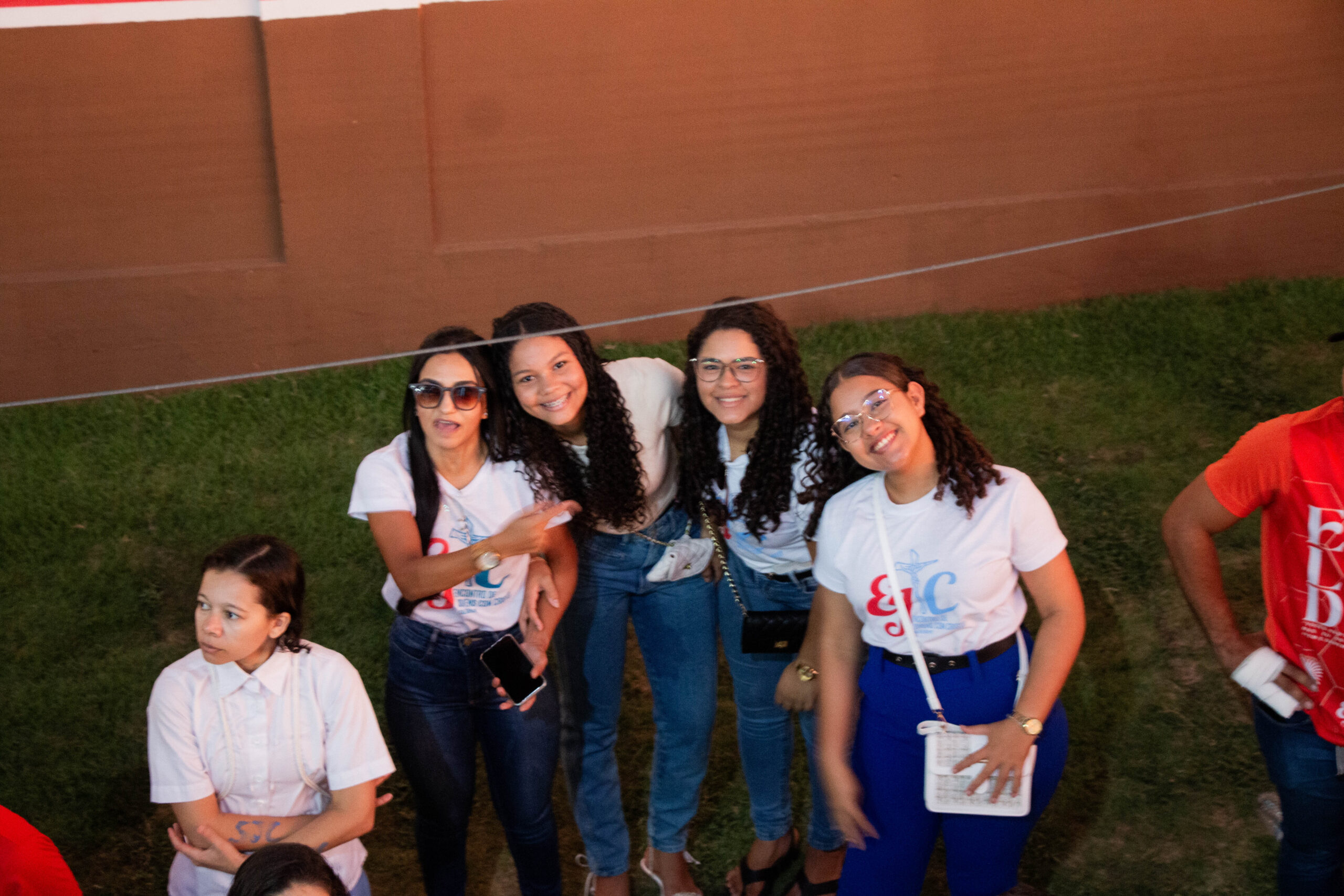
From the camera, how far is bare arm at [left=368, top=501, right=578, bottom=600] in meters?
2.84

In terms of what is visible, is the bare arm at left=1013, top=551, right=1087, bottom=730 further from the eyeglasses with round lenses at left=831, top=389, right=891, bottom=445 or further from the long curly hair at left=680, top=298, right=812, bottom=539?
the long curly hair at left=680, top=298, right=812, bottom=539

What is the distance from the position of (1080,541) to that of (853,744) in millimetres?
2282

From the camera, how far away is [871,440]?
2.57 m

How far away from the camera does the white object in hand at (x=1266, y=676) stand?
8.62 feet

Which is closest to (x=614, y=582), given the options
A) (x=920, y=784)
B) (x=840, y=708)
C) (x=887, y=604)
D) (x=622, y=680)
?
(x=622, y=680)

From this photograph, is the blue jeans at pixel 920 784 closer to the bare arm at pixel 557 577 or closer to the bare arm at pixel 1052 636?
the bare arm at pixel 1052 636

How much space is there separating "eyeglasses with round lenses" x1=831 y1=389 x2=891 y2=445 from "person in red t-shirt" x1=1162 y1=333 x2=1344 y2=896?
0.80 m

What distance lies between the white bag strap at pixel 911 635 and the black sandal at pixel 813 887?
1.05 m

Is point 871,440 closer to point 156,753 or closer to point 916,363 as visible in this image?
point 156,753

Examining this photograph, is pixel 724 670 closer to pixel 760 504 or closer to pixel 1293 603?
pixel 760 504

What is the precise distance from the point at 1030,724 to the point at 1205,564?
2.12 feet

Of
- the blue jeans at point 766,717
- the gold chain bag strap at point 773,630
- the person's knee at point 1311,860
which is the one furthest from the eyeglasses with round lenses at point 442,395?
the person's knee at point 1311,860

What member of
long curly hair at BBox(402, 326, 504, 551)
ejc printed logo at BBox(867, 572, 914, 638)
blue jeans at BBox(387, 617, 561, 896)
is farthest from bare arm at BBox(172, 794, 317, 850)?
ejc printed logo at BBox(867, 572, 914, 638)

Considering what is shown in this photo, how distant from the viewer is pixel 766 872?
354cm
